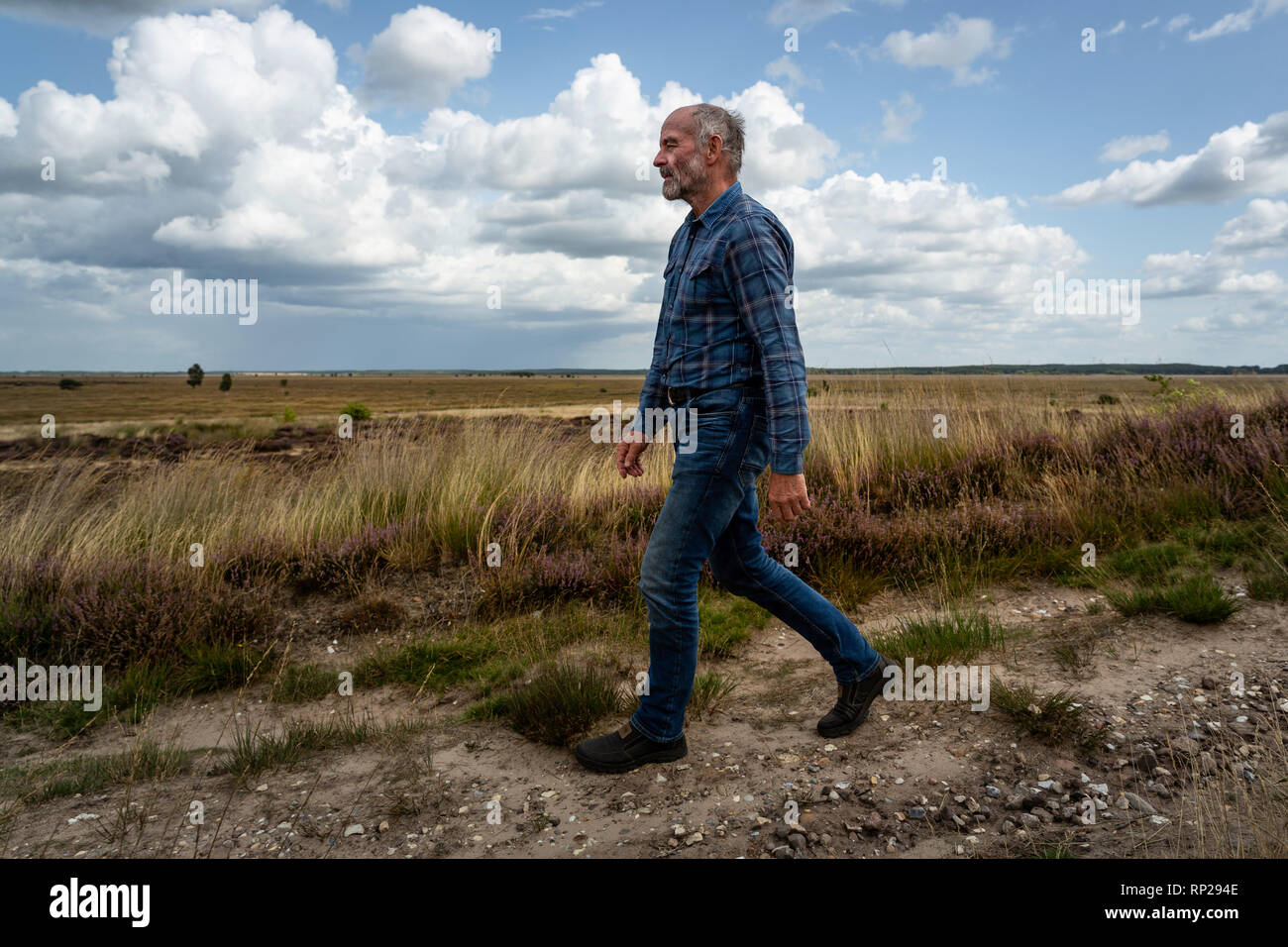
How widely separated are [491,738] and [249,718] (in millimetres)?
1557

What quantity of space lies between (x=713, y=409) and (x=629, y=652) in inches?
88.9

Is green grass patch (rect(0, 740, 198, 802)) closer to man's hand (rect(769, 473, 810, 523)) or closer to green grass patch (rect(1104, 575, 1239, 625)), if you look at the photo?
man's hand (rect(769, 473, 810, 523))

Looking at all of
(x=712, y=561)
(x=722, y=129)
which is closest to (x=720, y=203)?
(x=722, y=129)

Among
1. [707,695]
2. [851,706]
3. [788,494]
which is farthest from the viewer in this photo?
[707,695]

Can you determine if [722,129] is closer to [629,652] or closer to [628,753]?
[628,753]

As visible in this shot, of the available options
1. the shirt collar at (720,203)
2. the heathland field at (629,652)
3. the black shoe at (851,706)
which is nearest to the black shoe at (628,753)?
the heathland field at (629,652)

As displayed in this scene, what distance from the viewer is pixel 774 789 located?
2961 millimetres

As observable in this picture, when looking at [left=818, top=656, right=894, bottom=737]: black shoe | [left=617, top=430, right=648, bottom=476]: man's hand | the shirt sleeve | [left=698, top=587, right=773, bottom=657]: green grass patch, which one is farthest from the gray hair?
[left=698, top=587, right=773, bottom=657]: green grass patch

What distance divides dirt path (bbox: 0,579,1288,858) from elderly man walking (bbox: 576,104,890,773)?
34 centimetres

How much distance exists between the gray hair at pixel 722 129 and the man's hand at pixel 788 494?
4.01 feet

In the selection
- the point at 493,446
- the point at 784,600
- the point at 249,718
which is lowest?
the point at 249,718

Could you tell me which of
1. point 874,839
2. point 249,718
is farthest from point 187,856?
point 874,839

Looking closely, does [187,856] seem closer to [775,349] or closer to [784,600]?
[784,600]

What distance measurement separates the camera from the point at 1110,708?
3.36 meters
